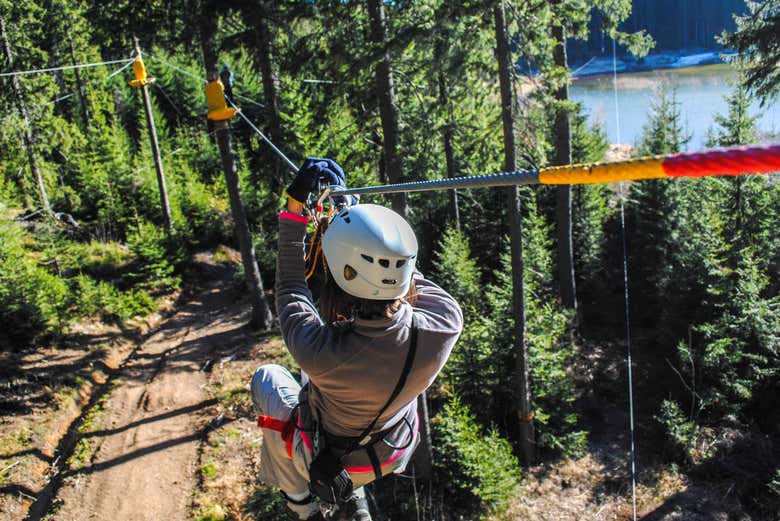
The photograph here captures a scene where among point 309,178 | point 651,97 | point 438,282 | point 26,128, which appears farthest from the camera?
point 651,97

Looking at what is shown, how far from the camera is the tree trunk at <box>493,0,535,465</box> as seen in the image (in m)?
9.13

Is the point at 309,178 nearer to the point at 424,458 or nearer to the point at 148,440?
the point at 424,458

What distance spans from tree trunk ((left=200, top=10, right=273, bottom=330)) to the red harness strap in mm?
10809

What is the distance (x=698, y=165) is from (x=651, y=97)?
973 inches

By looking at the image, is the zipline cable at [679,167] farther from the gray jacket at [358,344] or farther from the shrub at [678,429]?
the shrub at [678,429]

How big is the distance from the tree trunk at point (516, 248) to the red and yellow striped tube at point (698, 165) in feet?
27.6

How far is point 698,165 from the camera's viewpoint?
1133mm

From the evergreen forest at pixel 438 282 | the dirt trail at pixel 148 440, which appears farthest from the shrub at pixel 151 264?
the dirt trail at pixel 148 440

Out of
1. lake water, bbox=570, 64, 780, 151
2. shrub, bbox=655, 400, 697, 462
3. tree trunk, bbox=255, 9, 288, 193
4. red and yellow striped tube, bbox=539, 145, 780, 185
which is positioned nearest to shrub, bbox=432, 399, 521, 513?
shrub, bbox=655, 400, 697, 462

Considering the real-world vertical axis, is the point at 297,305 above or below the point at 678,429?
above

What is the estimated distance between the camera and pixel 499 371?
1210 centimetres

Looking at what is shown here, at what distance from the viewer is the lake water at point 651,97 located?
23062 mm

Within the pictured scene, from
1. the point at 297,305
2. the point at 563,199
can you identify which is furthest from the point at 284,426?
the point at 563,199

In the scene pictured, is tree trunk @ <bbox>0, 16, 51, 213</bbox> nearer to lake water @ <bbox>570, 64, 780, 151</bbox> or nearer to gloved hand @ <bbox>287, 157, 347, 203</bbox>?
gloved hand @ <bbox>287, 157, 347, 203</bbox>
